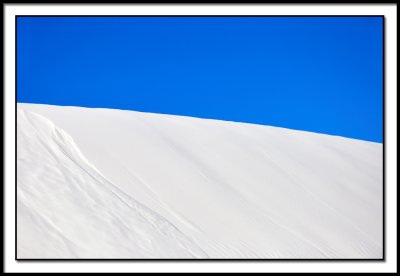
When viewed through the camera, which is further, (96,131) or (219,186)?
(96,131)

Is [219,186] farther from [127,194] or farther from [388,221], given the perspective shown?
[388,221]

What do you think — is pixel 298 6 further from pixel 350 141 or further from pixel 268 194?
pixel 350 141

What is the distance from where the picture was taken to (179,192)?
569cm

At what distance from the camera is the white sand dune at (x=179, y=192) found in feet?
13.3

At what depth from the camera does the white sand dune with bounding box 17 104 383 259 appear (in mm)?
4043

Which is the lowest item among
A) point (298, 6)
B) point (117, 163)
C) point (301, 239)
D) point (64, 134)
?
point (301, 239)

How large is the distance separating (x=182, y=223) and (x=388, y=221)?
7.03 feet

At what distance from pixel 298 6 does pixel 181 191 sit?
9.34ft

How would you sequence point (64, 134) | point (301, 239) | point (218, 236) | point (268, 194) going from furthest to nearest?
point (268, 194) → point (64, 134) → point (301, 239) → point (218, 236)

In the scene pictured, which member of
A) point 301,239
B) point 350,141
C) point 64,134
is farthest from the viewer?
point 350,141

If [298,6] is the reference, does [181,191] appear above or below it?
below

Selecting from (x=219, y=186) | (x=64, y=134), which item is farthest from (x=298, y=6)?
(x=64, y=134)

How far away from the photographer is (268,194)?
6516mm

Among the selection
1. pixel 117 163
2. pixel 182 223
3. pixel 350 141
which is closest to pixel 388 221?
pixel 182 223
